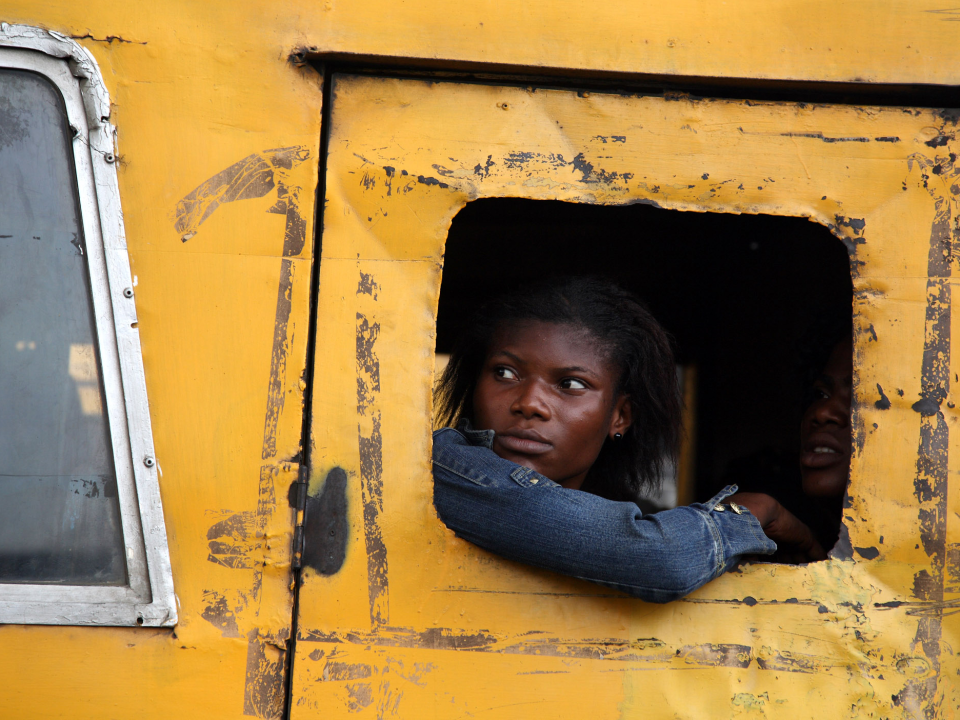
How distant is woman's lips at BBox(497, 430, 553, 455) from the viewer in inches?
60.3

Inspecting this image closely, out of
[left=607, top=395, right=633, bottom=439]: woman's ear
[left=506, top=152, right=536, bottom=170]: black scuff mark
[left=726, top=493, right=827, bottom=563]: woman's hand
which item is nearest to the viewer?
[left=506, top=152, right=536, bottom=170]: black scuff mark

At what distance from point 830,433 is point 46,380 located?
1.62m

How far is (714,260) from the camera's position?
8.21 feet

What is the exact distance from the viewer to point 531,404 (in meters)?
1.54

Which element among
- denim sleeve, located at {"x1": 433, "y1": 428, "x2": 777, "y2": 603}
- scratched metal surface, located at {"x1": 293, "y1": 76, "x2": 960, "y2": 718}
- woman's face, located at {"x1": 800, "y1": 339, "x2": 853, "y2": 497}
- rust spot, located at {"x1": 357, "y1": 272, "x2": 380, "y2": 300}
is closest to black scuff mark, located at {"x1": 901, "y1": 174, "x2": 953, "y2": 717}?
scratched metal surface, located at {"x1": 293, "y1": 76, "x2": 960, "y2": 718}

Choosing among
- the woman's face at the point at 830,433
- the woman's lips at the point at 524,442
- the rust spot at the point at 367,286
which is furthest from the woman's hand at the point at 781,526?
the rust spot at the point at 367,286

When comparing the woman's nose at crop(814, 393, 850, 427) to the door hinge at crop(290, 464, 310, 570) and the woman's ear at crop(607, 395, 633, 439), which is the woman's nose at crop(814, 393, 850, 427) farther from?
the door hinge at crop(290, 464, 310, 570)

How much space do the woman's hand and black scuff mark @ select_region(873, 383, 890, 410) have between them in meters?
0.32

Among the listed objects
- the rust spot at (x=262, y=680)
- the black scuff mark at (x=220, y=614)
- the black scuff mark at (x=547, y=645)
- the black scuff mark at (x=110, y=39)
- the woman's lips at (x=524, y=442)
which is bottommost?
the rust spot at (x=262, y=680)

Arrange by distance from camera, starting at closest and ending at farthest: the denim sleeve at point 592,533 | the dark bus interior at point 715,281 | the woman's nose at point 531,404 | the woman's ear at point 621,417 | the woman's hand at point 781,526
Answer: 1. the denim sleeve at point 592,533
2. the woman's hand at point 781,526
3. the woman's nose at point 531,404
4. the woman's ear at point 621,417
5. the dark bus interior at point 715,281

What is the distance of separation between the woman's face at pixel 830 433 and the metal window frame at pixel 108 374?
1.39 metres

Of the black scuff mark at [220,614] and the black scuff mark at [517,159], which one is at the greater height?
the black scuff mark at [517,159]

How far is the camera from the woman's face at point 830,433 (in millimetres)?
1658

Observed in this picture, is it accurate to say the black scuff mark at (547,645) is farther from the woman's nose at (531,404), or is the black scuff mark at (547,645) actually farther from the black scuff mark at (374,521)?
the woman's nose at (531,404)
